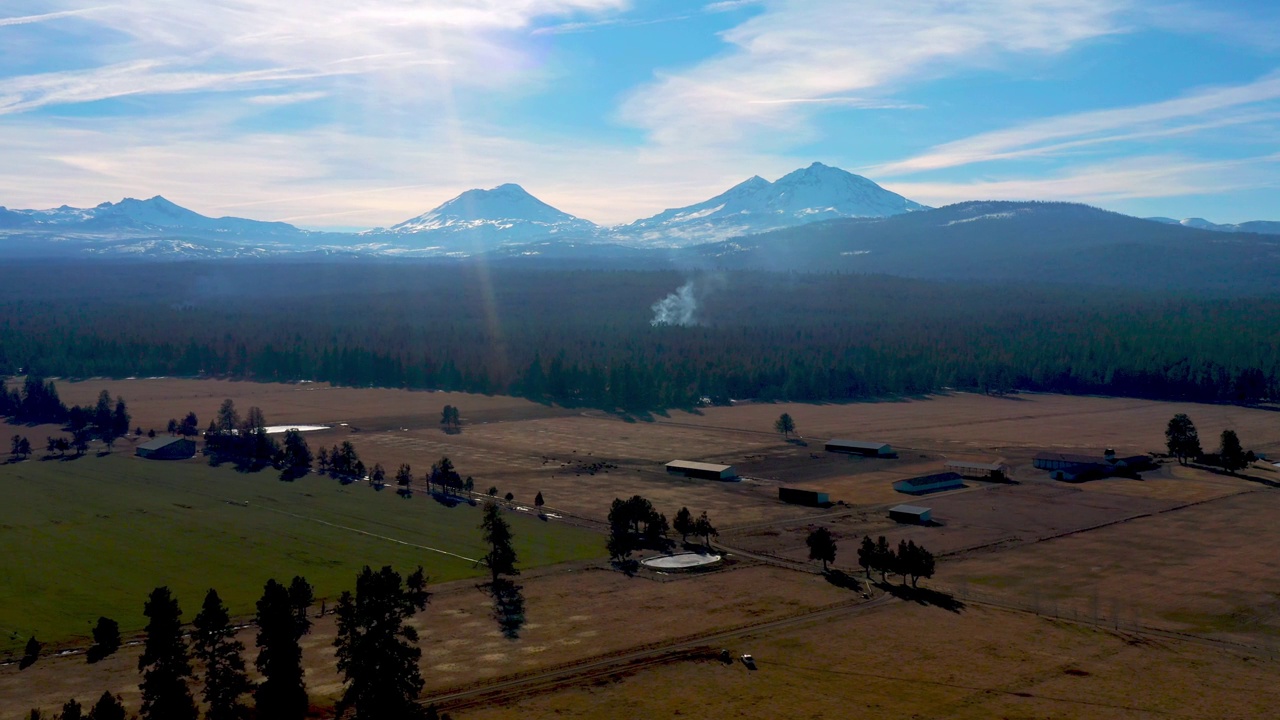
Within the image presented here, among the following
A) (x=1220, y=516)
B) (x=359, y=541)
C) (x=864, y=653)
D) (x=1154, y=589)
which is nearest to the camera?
(x=864, y=653)

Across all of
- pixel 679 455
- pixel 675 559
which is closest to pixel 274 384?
pixel 679 455

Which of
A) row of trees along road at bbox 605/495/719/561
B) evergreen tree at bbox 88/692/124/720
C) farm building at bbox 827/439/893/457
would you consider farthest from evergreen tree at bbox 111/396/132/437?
evergreen tree at bbox 88/692/124/720

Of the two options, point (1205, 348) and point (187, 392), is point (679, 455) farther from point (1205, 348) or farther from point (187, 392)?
point (1205, 348)

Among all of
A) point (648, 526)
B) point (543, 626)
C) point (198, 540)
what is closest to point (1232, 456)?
point (648, 526)

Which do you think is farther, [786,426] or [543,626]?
[786,426]

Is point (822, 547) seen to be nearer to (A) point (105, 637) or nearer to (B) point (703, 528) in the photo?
(B) point (703, 528)

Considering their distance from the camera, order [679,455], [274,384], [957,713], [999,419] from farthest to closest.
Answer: [274,384] < [999,419] < [679,455] < [957,713]

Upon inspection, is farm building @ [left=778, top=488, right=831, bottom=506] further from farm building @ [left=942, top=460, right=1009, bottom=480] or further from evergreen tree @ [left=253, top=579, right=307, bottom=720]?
evergreen tree @ [left=253, top=579, right=307, bottom=720]
